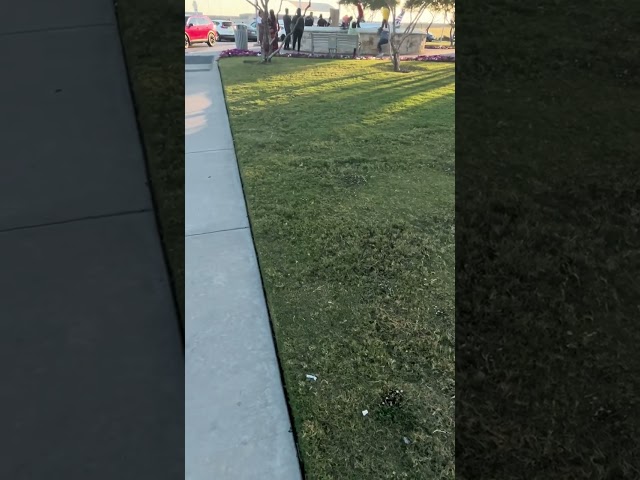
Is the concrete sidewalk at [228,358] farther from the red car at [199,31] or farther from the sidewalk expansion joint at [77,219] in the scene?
the red car at [199,31]

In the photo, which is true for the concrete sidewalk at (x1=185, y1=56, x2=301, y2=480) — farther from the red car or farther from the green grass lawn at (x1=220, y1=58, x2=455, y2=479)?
the red car

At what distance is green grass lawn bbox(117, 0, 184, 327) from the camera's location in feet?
11.4

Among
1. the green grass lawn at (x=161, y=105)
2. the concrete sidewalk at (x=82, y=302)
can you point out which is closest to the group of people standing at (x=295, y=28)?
the green grass lawn at (x=161, y=105)

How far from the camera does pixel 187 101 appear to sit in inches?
313

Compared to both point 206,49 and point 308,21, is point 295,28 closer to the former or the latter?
point 206,49

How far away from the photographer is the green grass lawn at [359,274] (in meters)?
2.27
